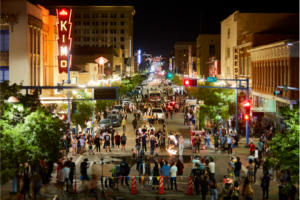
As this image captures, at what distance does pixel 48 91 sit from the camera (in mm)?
40844

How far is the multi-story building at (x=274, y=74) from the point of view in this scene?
1366 inches

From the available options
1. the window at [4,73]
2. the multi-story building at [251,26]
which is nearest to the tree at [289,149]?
the window at [4,73]

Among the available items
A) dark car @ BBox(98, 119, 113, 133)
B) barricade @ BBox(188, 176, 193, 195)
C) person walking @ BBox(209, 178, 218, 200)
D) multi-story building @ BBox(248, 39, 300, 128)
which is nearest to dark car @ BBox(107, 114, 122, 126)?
dark car @ BBox(98, 119, 113, 133)

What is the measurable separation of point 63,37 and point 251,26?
33.2 metres

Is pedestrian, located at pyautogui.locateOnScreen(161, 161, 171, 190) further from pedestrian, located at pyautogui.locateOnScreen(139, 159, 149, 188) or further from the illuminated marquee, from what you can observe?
the illuminated marquee

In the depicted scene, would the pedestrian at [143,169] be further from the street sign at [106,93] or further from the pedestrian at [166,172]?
the street sign at [106,93]

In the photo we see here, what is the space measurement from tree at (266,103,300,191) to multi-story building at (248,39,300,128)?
1351 centimetres

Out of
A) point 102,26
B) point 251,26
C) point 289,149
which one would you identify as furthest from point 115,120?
point 102,26

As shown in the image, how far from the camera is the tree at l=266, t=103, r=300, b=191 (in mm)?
14844

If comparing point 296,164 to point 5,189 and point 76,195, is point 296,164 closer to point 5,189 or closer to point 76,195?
point 76,195

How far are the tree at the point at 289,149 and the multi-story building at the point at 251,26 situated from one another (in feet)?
146

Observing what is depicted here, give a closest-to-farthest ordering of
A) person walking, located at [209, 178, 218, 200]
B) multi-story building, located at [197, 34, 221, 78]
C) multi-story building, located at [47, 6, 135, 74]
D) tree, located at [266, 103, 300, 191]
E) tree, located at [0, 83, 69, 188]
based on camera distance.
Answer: tree, located at [266, 103, 300, 191] < person walking, located at [209, 178, 218, 200] < tree, located at [0, 83, 69, 188] < multi-story building, located at [197, 34, 221, 78] < multi-story building, located at [47, 6, 135, 74]

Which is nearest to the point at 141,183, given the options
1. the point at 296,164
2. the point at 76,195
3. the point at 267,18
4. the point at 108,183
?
the point at 108,183

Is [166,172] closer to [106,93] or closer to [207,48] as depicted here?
[106,93]
